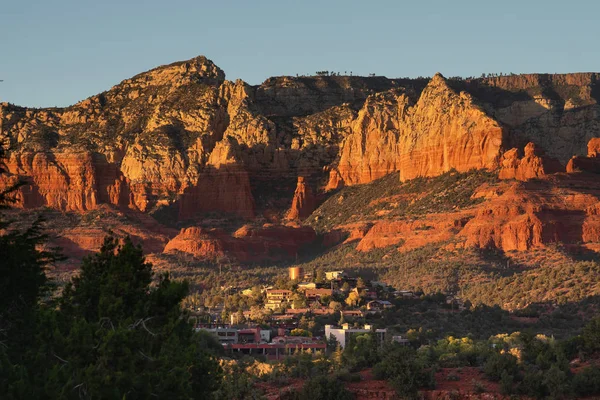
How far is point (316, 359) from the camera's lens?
75625mm

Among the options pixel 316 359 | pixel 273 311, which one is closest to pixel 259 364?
pixel 316 359

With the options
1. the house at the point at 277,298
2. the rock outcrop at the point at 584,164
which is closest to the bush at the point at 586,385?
the house at the point at 277,298

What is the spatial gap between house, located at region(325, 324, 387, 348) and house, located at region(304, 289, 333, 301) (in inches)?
725

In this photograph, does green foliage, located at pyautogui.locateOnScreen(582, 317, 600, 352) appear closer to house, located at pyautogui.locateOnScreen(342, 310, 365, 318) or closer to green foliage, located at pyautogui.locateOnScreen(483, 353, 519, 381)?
green foliage, located at pyautogui.locateOnScreen(483, 353, 519, 381)

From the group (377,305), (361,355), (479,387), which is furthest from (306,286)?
(479,387)

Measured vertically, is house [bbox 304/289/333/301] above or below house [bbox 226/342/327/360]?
above

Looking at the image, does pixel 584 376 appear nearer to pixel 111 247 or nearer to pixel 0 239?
pixel 111 247

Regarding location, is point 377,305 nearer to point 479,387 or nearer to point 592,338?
point 592,338

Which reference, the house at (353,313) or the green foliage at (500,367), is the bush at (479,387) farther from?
the house at (353,313)

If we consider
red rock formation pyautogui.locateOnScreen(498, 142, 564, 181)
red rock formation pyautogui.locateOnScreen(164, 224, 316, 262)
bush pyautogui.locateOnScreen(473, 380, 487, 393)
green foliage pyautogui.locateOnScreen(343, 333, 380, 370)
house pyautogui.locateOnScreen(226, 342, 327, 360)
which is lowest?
house pyautogui.locateOnScreen(226, 342, 327, 360)

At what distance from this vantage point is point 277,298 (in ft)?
395

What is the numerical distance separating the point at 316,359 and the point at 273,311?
123 feet

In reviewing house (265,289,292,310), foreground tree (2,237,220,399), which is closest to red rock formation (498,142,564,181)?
house (265,289,292,310)

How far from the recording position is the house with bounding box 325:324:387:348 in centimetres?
9344
